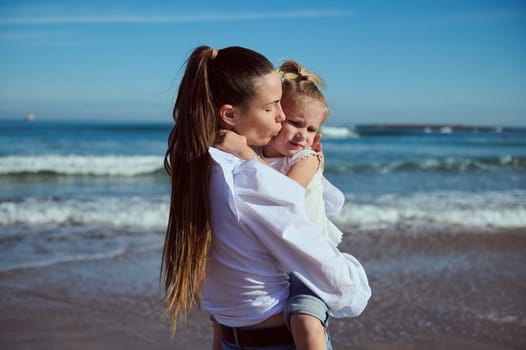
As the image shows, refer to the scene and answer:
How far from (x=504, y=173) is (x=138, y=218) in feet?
43.0

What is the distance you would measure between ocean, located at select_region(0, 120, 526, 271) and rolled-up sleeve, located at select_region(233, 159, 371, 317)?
197 inches

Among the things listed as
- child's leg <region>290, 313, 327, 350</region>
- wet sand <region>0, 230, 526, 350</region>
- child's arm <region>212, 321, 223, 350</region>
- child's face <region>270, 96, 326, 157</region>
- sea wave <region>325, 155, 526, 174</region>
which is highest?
child's face <region>270, 96, 326, 157</region>

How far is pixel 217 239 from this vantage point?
1.79m

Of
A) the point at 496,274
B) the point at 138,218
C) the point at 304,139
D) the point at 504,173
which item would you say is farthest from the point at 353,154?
the point at 304,139

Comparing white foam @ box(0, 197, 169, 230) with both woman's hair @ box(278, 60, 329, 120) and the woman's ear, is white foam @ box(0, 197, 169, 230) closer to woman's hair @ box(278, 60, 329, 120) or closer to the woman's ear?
woman's hair @ box(278, 60, 329, 120)

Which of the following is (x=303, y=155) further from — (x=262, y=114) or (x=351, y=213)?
(x=351, y=213)

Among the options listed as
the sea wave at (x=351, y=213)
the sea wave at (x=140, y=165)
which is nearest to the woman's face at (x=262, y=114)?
the sea wave at (x=351, y=213)

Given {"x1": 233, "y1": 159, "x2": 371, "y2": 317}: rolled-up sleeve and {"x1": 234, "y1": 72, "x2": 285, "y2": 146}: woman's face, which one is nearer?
{"x1": 233, "y1": 159, "x2": 371, "y2": 317}: rolled-up sleeve

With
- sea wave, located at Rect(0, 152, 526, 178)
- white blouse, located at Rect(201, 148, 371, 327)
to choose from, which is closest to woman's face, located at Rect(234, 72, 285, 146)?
white blouse, located at Rect(201, 148, 371, 327)

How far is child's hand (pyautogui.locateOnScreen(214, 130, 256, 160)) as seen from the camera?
1811 mm

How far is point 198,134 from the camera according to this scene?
176 centimetres

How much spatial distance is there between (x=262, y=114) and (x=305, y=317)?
25.1 inches

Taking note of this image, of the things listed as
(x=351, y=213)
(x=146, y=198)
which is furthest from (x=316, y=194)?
(x=146, y=198)

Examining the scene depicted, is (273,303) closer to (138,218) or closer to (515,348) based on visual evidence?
→ (515,348)
